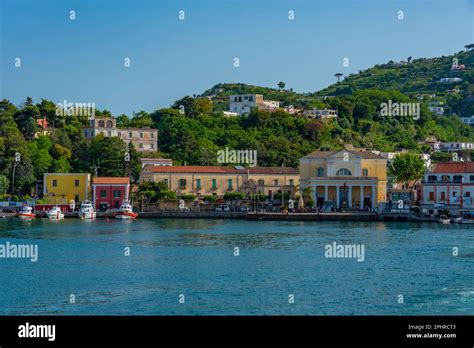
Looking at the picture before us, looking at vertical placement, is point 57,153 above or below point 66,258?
above

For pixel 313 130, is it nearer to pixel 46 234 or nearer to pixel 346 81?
pixel 46 234

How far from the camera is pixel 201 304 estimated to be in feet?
45.8

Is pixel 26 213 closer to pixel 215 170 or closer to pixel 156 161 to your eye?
pixel 156 161

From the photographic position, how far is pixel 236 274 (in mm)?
18047

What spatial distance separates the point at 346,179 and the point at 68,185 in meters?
16.2

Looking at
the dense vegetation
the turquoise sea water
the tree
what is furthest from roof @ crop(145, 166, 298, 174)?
the turquoise sea water

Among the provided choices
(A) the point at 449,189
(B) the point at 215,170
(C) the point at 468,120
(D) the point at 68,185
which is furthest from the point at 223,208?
(C) the point at 468,120

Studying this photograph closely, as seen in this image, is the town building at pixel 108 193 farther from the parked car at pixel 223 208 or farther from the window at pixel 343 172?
the window at pixel 343 172

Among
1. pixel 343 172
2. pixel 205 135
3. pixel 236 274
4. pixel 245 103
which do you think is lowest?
pixel 236 274

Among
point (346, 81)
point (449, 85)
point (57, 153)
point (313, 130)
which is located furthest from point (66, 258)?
point (346, 81)

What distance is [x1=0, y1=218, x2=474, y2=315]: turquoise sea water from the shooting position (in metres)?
13.8

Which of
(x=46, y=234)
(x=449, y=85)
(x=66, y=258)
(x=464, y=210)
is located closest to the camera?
(x=66, y=258)

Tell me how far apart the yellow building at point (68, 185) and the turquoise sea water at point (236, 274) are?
1510 cm
